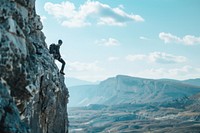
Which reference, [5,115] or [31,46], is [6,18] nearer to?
[31,46]

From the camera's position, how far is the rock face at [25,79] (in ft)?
73.9

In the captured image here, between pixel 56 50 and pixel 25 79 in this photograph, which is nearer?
pixel 25 79

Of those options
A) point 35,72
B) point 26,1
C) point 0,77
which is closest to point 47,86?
point 35,72

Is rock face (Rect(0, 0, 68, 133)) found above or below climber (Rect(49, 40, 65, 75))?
below

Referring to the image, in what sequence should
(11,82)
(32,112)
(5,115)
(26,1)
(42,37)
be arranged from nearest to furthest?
→ (5,115) → (11,82) → (32,112) → (26,1) → (42,37)

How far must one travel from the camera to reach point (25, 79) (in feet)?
92.0

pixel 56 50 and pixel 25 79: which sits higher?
pixel 56 50

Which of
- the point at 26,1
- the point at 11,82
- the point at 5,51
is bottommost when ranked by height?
the point at 11,82

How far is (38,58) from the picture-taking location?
34.0 m

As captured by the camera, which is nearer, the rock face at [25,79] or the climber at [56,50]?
the rock face at [25,79]

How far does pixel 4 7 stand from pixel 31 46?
5.58m

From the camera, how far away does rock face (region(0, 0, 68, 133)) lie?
73.9 ft

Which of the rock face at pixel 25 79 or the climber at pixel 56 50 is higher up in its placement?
the climber at pixel 56 50

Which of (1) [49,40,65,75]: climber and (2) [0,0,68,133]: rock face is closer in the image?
(2) [0,0,68,133]: rock face
